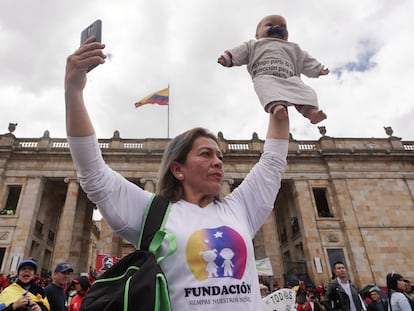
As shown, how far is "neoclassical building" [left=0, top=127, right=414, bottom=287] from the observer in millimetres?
19391

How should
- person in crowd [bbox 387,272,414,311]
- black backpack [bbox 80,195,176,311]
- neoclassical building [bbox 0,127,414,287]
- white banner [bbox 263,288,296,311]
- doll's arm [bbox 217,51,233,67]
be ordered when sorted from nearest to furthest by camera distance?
black backpack [bbox 80,195,176,311] → doll's arm [bbox 217,51,233,67] → white banner [bbox 263,288,296,311] → person in crowd [bbox 387,272,414,311] → neoclassical building [bbox 0,127,414,287]

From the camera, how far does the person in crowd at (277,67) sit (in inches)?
75.3

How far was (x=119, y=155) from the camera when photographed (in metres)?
22.0

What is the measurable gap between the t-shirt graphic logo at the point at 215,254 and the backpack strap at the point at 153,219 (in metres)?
0.17

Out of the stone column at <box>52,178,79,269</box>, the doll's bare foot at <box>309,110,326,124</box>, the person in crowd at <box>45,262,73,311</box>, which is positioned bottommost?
the person in crowd at <box>45,262,73,311</box>

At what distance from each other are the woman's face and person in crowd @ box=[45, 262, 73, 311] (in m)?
4.78

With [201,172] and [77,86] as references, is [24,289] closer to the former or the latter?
[201,172]

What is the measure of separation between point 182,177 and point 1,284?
1222cm

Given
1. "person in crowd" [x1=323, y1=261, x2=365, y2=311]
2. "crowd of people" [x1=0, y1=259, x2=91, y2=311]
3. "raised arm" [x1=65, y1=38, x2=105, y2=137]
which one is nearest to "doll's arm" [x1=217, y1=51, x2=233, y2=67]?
"raised arm" [x1=65, y1=38, x2=105, y2=137]

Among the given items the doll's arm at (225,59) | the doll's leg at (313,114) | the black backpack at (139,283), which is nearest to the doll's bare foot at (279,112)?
the doll's leg at (313,114)

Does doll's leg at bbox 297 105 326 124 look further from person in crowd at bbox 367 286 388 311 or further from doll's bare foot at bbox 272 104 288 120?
person in crowd at bbox 367 286 388 311

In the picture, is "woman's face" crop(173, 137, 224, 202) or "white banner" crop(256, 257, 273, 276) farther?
"white banner" crop(256, 257, 273, 276)

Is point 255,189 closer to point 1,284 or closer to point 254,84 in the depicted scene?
point 254,84

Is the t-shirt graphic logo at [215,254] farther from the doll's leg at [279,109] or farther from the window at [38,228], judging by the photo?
the window at [38,228]
